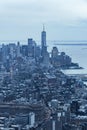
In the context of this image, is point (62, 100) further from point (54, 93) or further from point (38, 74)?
point (38, 74)

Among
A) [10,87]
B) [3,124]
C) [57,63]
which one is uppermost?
[57,63]

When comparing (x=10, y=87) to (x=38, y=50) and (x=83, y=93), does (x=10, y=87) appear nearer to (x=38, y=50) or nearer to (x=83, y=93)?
(x=83, y=93)

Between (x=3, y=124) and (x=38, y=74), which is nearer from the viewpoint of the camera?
(x=3, y=124)

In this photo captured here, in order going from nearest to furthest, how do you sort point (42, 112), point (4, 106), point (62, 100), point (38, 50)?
point (42, 112), point (4, 106), point (62, 100), point (38, 50)

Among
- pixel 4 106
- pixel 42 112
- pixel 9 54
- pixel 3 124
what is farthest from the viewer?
pixel 9 54

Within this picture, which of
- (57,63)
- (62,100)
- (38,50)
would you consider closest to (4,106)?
(62,100)

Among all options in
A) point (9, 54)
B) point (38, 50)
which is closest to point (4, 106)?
point (9, 54)

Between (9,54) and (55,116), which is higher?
(9,54)
